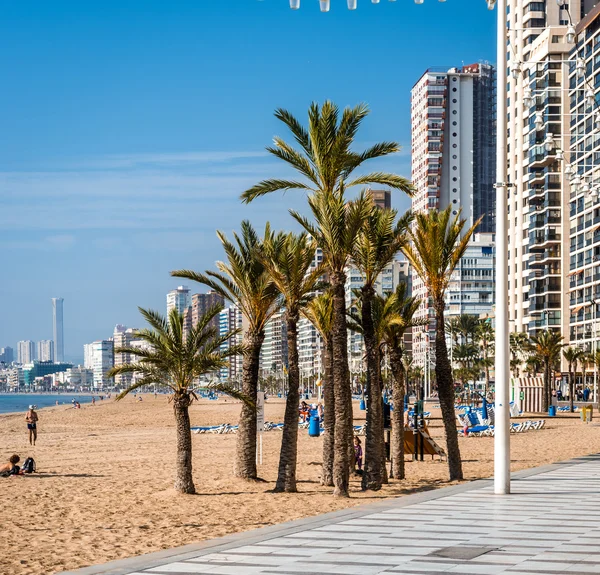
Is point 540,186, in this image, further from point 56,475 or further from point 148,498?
point 148,498

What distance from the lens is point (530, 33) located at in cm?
10538

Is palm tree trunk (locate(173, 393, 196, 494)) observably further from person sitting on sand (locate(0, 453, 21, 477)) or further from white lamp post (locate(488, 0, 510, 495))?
white lamp post (locate(488, 0, 510, 495))

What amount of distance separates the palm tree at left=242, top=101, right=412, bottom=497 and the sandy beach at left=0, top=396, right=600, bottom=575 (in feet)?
4.98

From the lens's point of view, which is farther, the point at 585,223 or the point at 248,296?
the point at 585,223

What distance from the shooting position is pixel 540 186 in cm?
10131

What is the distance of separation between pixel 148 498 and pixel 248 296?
4.62 m

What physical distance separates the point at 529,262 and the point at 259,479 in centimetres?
8484

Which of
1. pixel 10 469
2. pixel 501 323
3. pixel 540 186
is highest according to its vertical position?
pixel 540 186

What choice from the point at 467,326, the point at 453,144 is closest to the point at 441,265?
the point at 467,326

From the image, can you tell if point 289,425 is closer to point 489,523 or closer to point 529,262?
point 489,523

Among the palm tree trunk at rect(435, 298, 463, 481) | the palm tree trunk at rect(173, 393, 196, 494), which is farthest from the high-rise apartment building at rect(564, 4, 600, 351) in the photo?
the palm tree trunk at rect(173, 393, 196, 494)

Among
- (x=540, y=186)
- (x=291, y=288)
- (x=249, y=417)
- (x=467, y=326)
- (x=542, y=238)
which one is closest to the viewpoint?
(x=291, y=288)

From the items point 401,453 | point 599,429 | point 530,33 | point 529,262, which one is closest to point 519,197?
point 529,262

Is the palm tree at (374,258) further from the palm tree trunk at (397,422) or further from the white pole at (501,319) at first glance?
the white pole at (501,319)
